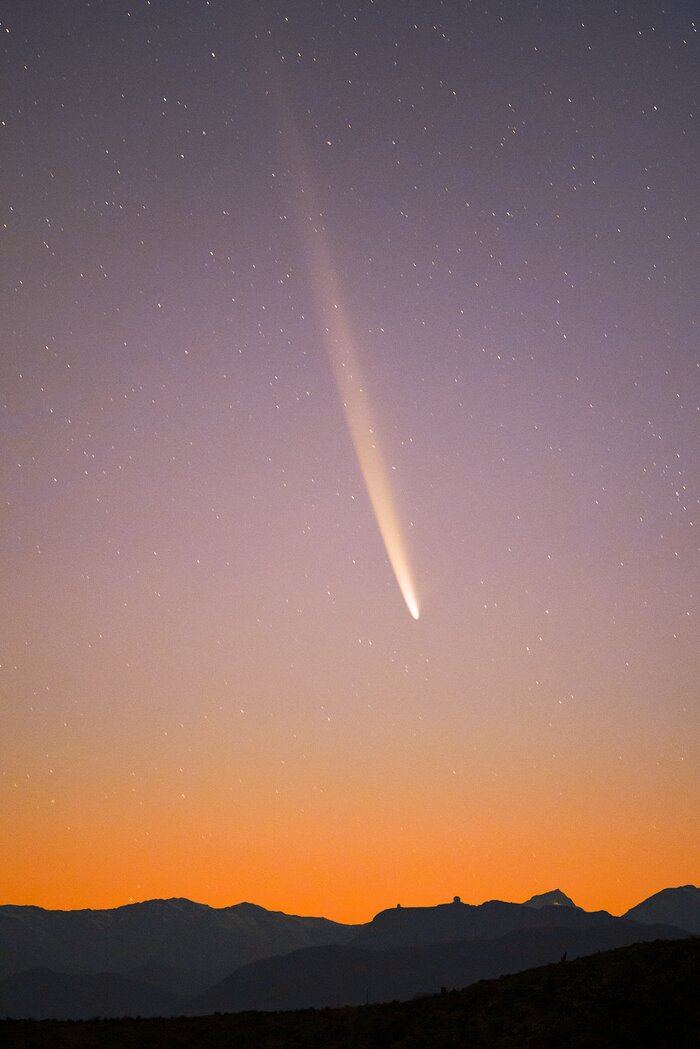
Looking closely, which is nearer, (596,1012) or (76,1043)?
(596,1012)

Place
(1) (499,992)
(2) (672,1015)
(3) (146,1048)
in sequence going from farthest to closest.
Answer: (3) (146,1048)
(1) (499,992)
(2) (672,1015)

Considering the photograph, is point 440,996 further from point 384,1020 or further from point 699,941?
point 699,941

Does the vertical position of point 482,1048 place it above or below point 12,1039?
below

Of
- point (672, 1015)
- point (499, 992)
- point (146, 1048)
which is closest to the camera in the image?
point (672, 1015)

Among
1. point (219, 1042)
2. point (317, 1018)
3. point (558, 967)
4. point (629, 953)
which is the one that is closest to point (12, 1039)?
point (219, 1042)

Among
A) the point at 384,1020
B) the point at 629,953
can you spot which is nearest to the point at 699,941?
the point at 629,953

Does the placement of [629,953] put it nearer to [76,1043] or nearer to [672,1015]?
[672,1015]
